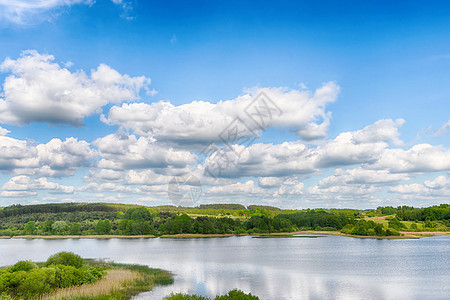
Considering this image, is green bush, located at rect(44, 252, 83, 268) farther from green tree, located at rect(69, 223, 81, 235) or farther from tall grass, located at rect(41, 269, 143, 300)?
green tree, located at rect(69, 223, 81, 235)

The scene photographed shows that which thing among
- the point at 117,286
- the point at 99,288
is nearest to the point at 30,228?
the point at 117,286

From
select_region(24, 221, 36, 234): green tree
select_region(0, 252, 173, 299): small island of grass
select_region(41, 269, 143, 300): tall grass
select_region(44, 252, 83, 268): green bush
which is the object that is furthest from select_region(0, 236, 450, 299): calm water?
select_region(24, 221, 36, 234): green tree

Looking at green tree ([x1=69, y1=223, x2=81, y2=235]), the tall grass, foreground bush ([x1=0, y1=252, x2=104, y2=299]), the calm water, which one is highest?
foreground bush ([x1=0, y1=252, x2=104, y2=299])

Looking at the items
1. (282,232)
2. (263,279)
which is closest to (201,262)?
(263,279)

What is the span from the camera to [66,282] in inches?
1566

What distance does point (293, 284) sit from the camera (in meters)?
44.8

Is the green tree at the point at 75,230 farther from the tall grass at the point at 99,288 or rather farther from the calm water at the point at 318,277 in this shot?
the tall grass at the point at 99,288

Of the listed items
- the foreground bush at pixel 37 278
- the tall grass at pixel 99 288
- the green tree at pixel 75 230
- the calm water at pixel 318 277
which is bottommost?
the green tree at pixel 75 230

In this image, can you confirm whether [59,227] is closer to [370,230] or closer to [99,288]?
[370,230]

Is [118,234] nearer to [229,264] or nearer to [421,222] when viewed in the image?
[229,264]

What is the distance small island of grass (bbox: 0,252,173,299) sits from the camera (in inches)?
1385

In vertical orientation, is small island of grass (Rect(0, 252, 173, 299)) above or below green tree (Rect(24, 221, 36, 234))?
above

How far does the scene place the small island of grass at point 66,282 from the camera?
115ft

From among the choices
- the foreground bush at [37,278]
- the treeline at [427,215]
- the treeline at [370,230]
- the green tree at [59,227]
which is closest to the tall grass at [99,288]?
the foreground bush at [37,278]
